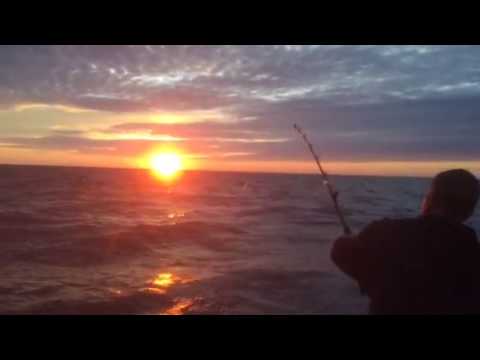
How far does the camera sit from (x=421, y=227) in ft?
5.86

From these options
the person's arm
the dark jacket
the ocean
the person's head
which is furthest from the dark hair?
the ocean

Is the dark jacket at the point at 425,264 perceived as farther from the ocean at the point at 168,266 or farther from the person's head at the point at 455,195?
the ocean at the point at 168,266

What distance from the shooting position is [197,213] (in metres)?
25.8

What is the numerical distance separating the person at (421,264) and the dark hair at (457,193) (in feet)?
0.24

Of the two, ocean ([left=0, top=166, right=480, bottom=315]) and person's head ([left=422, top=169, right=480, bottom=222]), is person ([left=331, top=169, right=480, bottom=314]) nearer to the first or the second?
person's head ([left=422, top=169, right=480, bottom=222])

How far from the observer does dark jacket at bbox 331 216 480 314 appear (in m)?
1.77

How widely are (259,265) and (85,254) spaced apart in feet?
18.0
